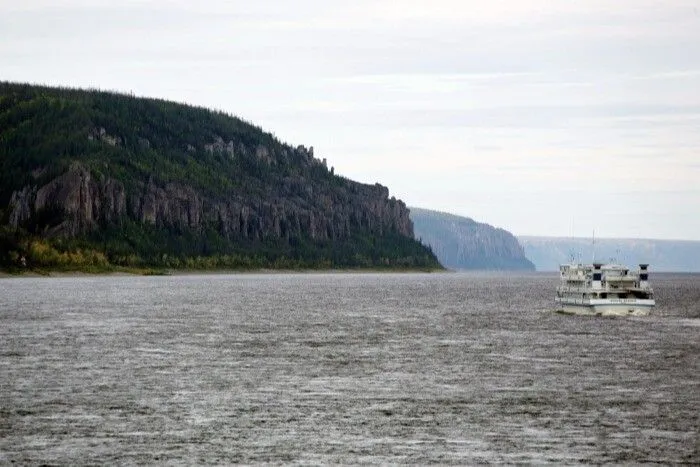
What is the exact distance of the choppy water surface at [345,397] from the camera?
66250 mm

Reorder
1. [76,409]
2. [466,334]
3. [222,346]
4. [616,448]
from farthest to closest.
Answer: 1. [466,334]
2. [222,346]
3. [76,409]
4. [616,448]

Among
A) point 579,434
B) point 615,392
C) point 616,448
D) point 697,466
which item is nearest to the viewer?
point 697,466

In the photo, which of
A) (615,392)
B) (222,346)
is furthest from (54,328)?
(615,392)

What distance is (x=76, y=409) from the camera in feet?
262

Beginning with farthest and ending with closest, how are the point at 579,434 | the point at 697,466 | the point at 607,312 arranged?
the point at 607,312 → the point at 579,434 → the point at 697,466

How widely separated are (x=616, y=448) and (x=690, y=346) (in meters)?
73.9

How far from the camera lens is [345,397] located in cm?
8731

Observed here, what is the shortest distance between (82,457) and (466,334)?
318ft

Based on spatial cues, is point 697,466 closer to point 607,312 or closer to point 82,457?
point 82,457

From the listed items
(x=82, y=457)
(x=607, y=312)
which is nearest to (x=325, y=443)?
(x=82, y=457)

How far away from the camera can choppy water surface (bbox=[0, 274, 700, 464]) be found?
217ft

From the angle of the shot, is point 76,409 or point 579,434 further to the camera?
point 76,409

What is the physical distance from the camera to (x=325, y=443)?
68125 millimetres

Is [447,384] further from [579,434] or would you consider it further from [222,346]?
Answer: [222,346]
